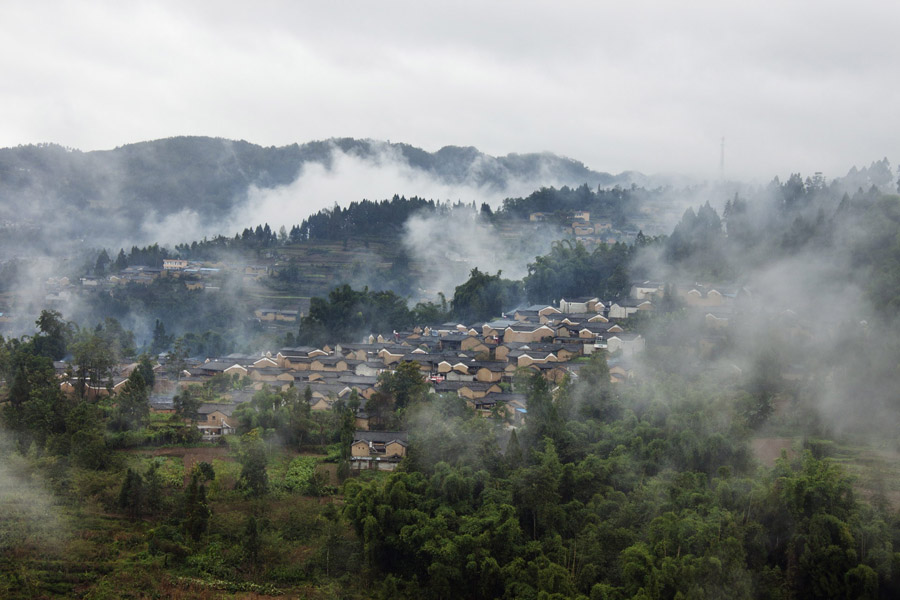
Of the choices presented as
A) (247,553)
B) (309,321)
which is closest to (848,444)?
(247,553)

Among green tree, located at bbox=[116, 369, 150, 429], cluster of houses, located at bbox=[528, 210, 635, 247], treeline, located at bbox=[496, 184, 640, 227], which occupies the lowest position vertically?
green tree, located at bbox=[116, 369, 150, 429]

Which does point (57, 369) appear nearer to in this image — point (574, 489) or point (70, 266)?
point (574, 489)

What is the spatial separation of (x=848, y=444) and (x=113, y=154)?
73.4 m

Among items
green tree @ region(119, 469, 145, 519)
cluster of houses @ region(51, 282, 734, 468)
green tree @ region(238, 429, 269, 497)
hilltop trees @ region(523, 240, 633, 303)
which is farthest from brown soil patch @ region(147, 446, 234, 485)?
hilltop trees @ region(523, 240, 633, 303)

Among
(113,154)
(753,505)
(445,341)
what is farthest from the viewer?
(113,154)

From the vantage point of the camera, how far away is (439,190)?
84438 mm

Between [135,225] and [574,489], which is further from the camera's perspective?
[135,225]

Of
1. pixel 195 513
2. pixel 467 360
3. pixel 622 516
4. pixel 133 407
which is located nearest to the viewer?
pixel 622 516

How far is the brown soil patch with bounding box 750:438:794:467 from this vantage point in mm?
15297

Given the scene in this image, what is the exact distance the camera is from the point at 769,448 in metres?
15.9

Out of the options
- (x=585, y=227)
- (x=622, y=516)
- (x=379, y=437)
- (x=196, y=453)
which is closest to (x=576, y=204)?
(x=585, y=227)

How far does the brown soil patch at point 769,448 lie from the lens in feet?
50.2

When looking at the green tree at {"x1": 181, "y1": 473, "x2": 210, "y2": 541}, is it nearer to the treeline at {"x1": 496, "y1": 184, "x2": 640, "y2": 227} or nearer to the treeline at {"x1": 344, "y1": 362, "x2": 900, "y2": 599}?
the treeline at {"x1": 344, "y1": 362, "x2": 900, "y2": 599}

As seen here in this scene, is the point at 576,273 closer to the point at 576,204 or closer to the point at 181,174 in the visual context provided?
the point at 576,204
